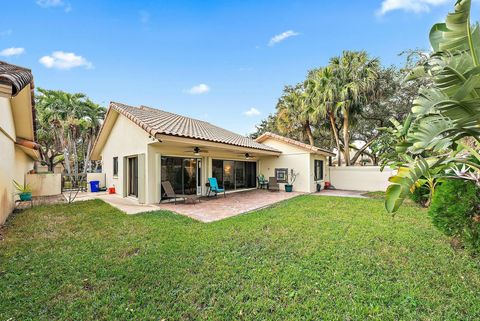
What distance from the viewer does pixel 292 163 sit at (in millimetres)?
16234

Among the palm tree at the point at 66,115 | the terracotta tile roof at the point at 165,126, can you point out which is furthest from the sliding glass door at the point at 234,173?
the palm tree at the point at 66,115

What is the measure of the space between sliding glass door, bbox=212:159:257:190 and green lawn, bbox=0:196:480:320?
7413mm

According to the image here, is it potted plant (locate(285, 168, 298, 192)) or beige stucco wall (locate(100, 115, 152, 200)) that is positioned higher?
beige stucco wall (locate(100, 115, 152, 200))

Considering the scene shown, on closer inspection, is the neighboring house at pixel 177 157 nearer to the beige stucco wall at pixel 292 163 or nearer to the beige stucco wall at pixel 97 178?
the beige stucco wall at pixel 292 163

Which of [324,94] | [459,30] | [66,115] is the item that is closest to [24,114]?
[459,30]

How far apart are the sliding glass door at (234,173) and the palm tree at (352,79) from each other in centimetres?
900

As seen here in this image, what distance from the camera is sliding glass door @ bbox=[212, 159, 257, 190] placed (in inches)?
548

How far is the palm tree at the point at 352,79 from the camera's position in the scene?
54.1ft

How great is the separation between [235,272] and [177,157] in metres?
8.70

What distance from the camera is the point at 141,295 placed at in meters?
3.12

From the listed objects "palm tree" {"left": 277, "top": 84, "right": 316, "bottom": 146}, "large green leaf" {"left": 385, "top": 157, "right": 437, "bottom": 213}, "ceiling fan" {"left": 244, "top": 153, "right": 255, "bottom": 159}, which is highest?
"palm tree" {"left": 277, "top": 84, "right": 316, "bottom": 146}

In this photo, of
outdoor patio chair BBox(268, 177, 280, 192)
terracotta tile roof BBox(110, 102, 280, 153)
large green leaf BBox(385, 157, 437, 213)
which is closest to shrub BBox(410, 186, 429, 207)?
outdoor patio chair BBox(268, 177, 280, 192)

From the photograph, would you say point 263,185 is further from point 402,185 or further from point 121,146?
point 402,185

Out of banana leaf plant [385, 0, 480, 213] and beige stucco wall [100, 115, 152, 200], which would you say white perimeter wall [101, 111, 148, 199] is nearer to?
beige stucco wall [100, 115, 152, 200]
